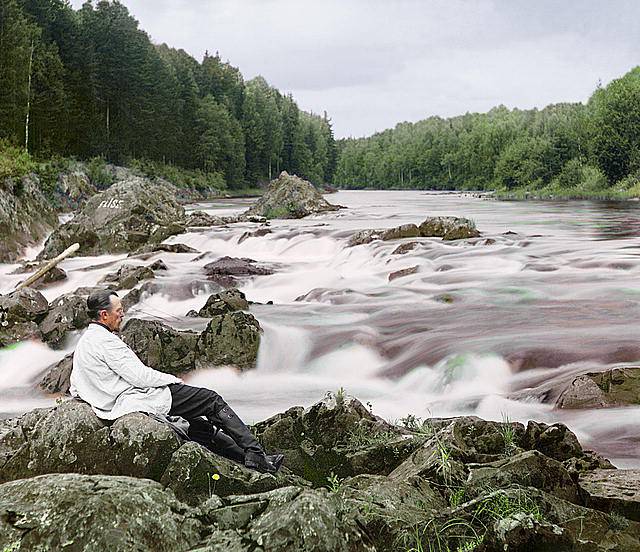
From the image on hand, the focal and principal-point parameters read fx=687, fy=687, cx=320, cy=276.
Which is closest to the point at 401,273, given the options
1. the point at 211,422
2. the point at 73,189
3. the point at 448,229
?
the point at 448,229

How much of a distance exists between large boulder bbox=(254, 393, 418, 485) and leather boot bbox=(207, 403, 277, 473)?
0.57 meters

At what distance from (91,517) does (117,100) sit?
62.2 metres

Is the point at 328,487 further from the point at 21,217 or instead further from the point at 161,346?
the point at 21,217

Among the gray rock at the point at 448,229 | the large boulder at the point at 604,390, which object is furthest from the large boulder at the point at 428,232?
Answer: the large boulder at the point at 604,390

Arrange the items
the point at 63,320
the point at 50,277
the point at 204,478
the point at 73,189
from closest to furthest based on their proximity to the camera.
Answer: the point at 204,478 < the point at 63,320 < the point at 50,277 < the point at 73,189

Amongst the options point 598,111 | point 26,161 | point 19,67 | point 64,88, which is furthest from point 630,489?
point 598,111

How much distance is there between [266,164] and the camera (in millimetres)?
101562

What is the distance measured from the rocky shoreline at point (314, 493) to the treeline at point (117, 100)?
38.2 metres

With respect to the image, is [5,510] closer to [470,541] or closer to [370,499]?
[370,499]

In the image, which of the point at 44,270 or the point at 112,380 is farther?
the point at 44,270

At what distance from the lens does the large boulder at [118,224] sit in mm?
23487

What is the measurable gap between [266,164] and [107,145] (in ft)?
144

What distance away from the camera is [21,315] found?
1304 cm

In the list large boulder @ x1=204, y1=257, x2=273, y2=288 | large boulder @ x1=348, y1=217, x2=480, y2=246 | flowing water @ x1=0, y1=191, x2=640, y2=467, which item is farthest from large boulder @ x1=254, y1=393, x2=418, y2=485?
large boulder @ x1=348, y1=217, x2=480, y2=246
